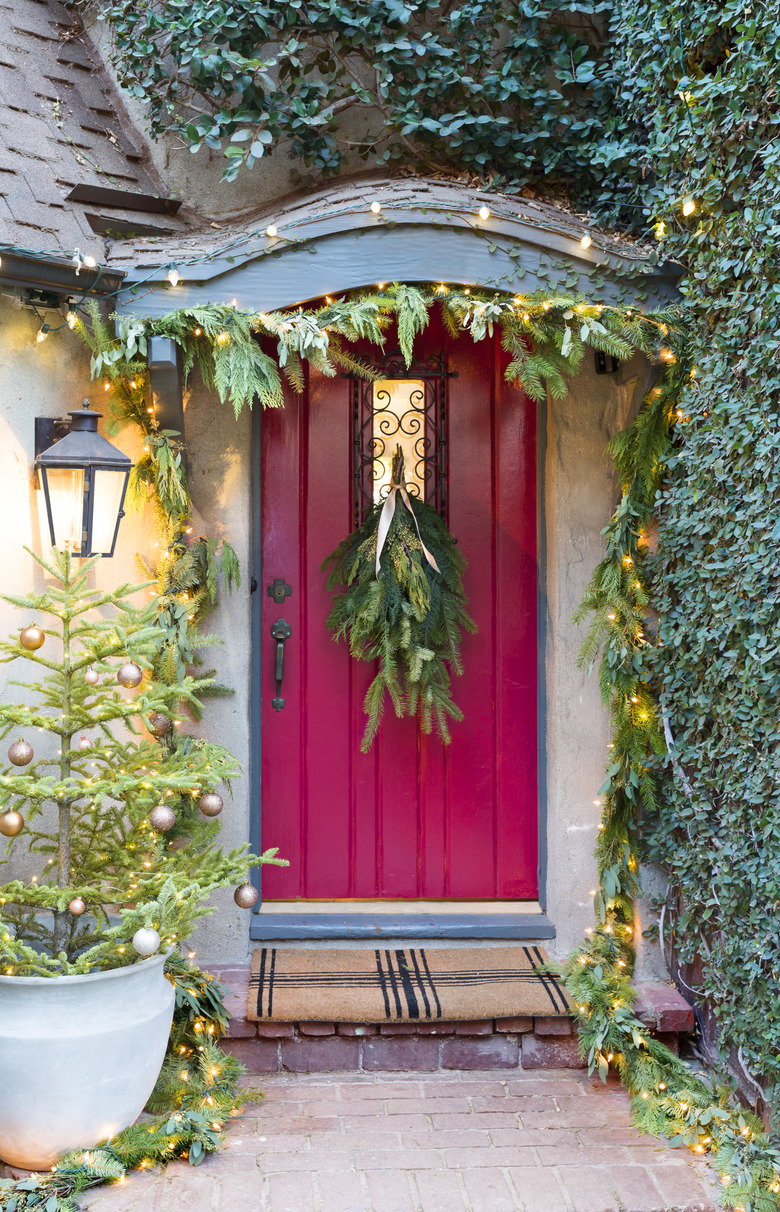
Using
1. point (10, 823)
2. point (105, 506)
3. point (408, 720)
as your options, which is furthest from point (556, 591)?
point (10, 823)

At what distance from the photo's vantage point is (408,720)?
4.09 metres

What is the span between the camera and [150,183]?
4.16 m

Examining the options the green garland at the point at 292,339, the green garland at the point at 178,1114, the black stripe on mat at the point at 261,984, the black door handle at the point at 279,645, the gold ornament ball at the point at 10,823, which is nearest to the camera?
the green garland at the point at 178,1114

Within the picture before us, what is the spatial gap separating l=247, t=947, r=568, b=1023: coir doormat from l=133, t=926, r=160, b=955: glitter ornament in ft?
2.63

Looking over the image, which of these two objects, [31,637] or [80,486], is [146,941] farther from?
[80,486]

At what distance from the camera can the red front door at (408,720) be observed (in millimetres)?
4055

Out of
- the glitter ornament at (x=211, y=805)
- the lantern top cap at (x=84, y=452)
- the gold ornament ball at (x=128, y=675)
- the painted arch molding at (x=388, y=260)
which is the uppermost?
the painted arch molding at (x=388, y=260)

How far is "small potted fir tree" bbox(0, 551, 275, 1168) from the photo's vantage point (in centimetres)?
279

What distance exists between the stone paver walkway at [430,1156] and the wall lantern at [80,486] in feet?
6.41

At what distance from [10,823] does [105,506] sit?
3.37ft

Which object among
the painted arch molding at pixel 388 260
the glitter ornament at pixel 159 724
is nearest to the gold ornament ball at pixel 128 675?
the glitter ornament at pixel 159 724

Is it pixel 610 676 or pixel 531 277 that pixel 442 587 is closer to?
pixel 610 676

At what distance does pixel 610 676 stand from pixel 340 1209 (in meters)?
1.97

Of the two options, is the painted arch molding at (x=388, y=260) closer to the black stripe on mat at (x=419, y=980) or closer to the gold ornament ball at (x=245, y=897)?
the gold ornament ball at (x=245, y=897)
